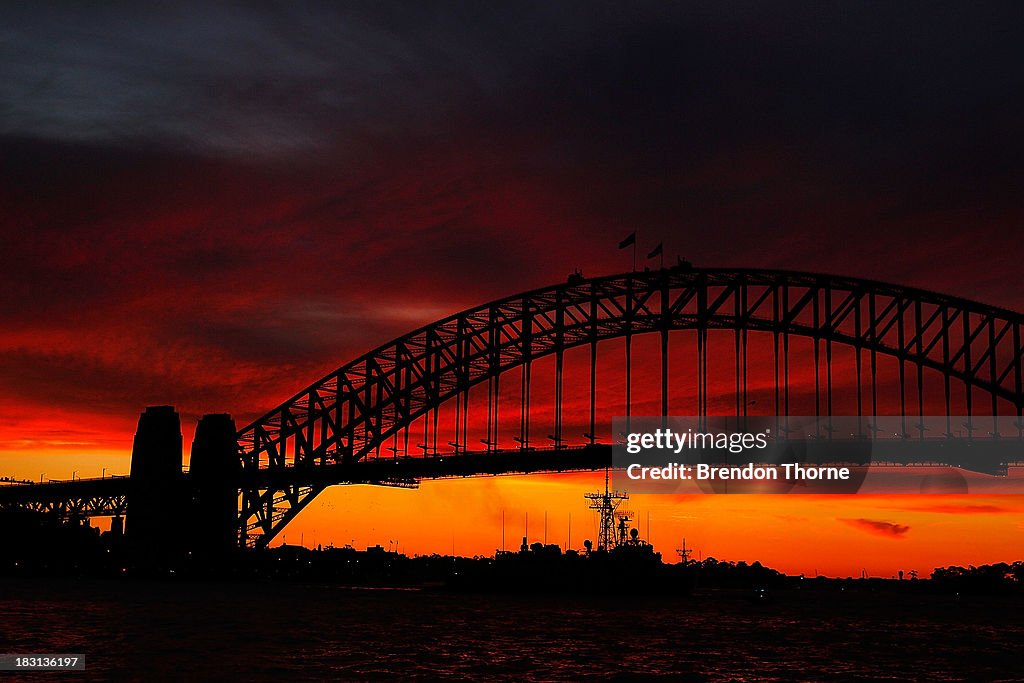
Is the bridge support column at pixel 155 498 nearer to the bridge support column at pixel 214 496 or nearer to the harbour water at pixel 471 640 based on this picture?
the bridge support column at pixel 214 496

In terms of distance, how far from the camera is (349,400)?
305 ft

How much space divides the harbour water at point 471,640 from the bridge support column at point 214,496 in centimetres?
667

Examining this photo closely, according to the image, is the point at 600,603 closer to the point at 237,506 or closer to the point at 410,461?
the point at 410,461

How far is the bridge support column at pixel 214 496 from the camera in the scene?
94.4 meters

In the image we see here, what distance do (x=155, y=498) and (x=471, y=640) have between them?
50251mm

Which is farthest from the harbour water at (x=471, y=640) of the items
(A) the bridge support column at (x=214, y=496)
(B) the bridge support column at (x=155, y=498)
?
(B) the bridge support column at (x=155, y=498)

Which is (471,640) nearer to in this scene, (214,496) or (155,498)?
(214,496)

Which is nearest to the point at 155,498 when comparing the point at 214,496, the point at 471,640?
the point at 214,496

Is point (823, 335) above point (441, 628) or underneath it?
above

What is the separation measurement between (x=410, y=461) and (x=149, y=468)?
77.2 feet

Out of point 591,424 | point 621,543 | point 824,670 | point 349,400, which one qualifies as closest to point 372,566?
point 621,543

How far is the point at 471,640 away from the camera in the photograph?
54.3m

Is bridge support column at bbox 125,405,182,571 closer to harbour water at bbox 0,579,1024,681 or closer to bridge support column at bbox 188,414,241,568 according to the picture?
bridge support column at bbox 188,414,241,568

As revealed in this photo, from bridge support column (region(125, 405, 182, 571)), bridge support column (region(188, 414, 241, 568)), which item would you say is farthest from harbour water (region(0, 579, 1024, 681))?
bridge support column (region(125, 405, 182, 571))
